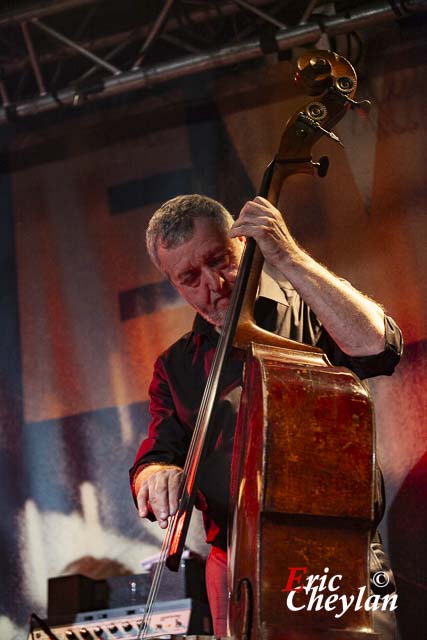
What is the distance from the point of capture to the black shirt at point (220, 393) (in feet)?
7.38

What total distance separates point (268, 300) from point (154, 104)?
83.9 inches

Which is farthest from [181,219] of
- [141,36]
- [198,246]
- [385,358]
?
[141,36]

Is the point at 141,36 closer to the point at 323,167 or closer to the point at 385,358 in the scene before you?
the point at 323,167

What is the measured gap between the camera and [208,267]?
7.78 ft

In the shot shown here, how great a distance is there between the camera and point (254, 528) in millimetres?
1475

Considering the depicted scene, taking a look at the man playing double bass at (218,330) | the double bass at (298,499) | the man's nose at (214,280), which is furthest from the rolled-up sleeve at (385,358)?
the man's nose at (214,280)

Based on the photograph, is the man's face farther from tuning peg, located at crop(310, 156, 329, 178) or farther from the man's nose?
tuning peg, located at crop(310, 156, 329, 178)

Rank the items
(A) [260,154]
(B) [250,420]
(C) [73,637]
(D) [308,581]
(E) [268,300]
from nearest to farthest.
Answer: (D) [308,581]
(B) [250,420]
(E) [268,300]
(C) [73,637]
(A) [260,154]

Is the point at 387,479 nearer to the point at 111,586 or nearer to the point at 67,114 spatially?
the point at 111,586

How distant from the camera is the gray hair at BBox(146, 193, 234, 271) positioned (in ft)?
7.97

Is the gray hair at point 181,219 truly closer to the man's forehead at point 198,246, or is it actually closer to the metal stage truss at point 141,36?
the man's forehead at point 198,246

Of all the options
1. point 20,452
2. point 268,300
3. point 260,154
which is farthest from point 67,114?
point 268,300

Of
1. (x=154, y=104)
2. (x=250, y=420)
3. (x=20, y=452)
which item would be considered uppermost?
(x=154, y=104)

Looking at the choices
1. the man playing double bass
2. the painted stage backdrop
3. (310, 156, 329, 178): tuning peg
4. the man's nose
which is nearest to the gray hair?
the man playing double bass
